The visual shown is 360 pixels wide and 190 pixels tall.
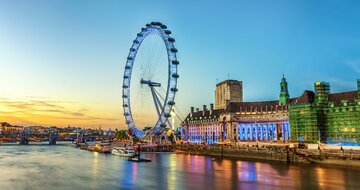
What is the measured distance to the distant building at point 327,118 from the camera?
82375 millimetres

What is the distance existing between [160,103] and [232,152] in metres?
25.0

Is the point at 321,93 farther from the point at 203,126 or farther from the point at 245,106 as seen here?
the point at 203,126

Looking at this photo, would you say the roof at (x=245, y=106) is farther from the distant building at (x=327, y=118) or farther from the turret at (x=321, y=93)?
the turret at (x=321, y=93)

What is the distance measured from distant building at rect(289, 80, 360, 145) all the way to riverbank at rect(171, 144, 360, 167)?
15.1 metres

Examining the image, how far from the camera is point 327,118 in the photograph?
8831cm

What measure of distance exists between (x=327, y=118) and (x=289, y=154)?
85.3ft

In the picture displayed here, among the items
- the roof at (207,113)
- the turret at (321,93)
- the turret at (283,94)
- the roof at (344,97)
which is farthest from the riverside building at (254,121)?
the turret at (321,93)

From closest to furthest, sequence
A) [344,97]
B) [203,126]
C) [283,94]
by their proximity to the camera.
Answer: [344,97] < [283,94] < [203,126]

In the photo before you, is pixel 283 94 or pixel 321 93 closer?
pixel 321 93

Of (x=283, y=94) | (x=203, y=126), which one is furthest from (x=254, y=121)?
(x=203, y=126)

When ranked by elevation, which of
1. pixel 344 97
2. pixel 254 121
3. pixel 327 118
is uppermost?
pixel 344 97

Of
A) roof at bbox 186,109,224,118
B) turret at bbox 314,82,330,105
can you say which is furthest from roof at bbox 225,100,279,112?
turret at bbox 314,82,330,105

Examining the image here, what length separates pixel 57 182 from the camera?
47.3m

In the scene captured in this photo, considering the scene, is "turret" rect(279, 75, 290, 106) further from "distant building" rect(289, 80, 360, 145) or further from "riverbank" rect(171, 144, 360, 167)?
"riverbank" rect(171, 144, 360, 167)
